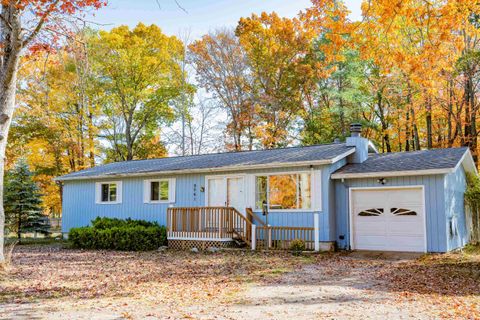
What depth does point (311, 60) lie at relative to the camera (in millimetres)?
26484

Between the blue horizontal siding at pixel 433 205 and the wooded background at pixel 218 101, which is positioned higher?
the wooded background at pixel 218 101

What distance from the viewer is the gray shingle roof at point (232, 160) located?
14.5 m

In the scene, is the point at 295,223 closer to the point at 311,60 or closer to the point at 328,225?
the point at 328,225

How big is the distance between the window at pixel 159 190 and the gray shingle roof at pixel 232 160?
555mm

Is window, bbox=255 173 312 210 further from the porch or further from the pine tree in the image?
the pine tree

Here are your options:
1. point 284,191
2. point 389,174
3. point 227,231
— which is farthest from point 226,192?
point 389,174

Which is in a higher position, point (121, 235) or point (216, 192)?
point (216, 192)

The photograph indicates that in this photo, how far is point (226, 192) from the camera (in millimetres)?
15891

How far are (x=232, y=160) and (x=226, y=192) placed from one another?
4.43 feet

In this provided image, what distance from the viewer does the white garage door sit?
12805mm

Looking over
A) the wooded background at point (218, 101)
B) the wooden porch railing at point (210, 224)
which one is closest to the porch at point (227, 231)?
the wooden porch railing at point (210, 224)

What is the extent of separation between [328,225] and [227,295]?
7.05 m

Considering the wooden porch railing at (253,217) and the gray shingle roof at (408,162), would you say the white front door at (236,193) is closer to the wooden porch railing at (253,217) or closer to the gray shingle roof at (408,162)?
the wooden porch railing at (253,217)

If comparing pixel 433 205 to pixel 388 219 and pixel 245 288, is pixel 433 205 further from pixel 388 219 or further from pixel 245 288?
pixel 245 288
